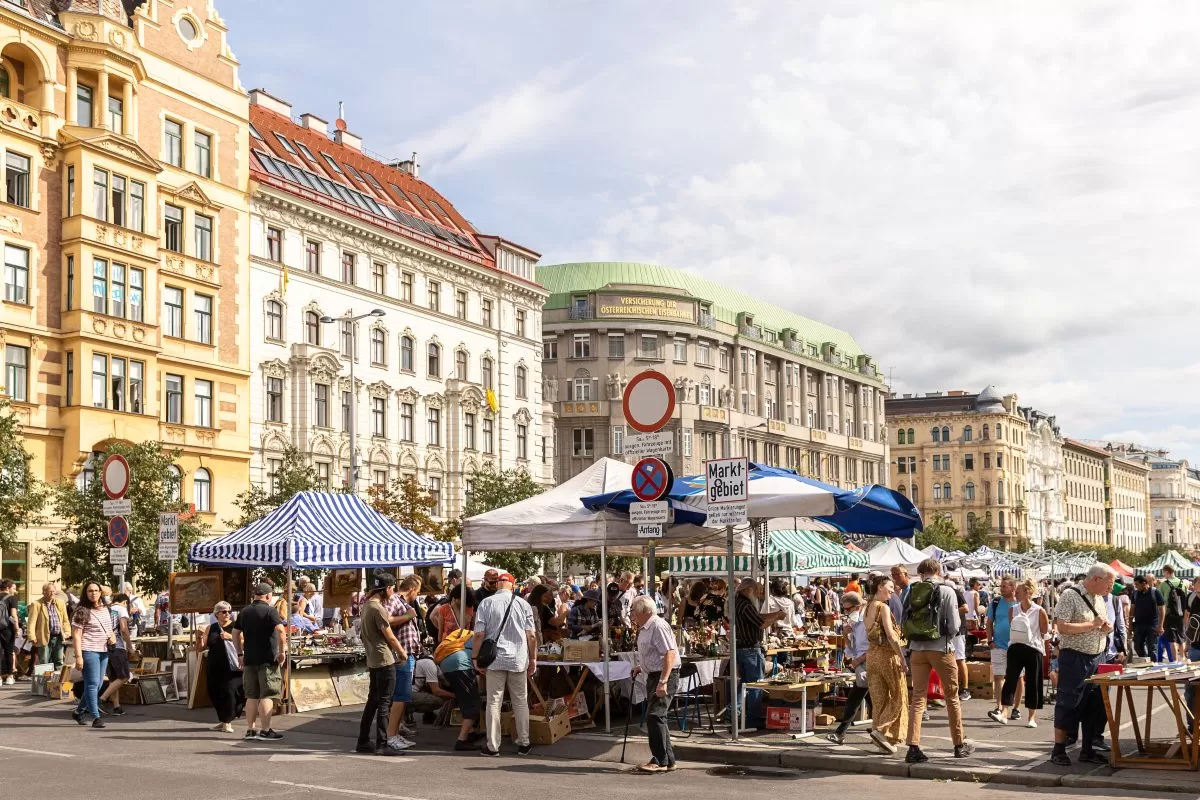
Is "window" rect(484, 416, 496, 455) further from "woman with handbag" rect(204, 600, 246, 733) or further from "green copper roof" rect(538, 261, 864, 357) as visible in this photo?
"woman with handbag" rect(204, 600, 246, 733)

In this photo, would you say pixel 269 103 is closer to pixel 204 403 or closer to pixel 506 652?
pixel 204 403

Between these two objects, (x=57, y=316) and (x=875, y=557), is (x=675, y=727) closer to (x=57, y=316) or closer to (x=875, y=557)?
(x=875, y=557)

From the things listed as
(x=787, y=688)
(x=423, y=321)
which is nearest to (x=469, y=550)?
(x=787, y=688)

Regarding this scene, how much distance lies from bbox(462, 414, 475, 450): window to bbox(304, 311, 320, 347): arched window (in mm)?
9050

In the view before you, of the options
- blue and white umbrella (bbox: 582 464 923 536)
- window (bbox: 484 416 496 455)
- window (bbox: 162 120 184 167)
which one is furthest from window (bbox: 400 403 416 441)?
blue and white umbrella (bbox: 582 464 923 536)

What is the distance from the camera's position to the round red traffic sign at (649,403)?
14.8 metres

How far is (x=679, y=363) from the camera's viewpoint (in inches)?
3479

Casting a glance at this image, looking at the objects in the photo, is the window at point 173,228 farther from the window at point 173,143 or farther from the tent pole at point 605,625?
the tent pole at point 605,625

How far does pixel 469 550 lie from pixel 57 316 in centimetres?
2460

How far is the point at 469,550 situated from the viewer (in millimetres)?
17641

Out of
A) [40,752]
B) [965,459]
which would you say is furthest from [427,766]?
[965,459]

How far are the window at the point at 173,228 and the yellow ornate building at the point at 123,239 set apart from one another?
2.7 inches

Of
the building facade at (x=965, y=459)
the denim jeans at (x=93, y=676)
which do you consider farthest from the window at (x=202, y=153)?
the building facade at (x=965, y=459)

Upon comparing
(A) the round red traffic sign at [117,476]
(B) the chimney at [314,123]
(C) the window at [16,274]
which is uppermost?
(B) the chimney at [314,123]
